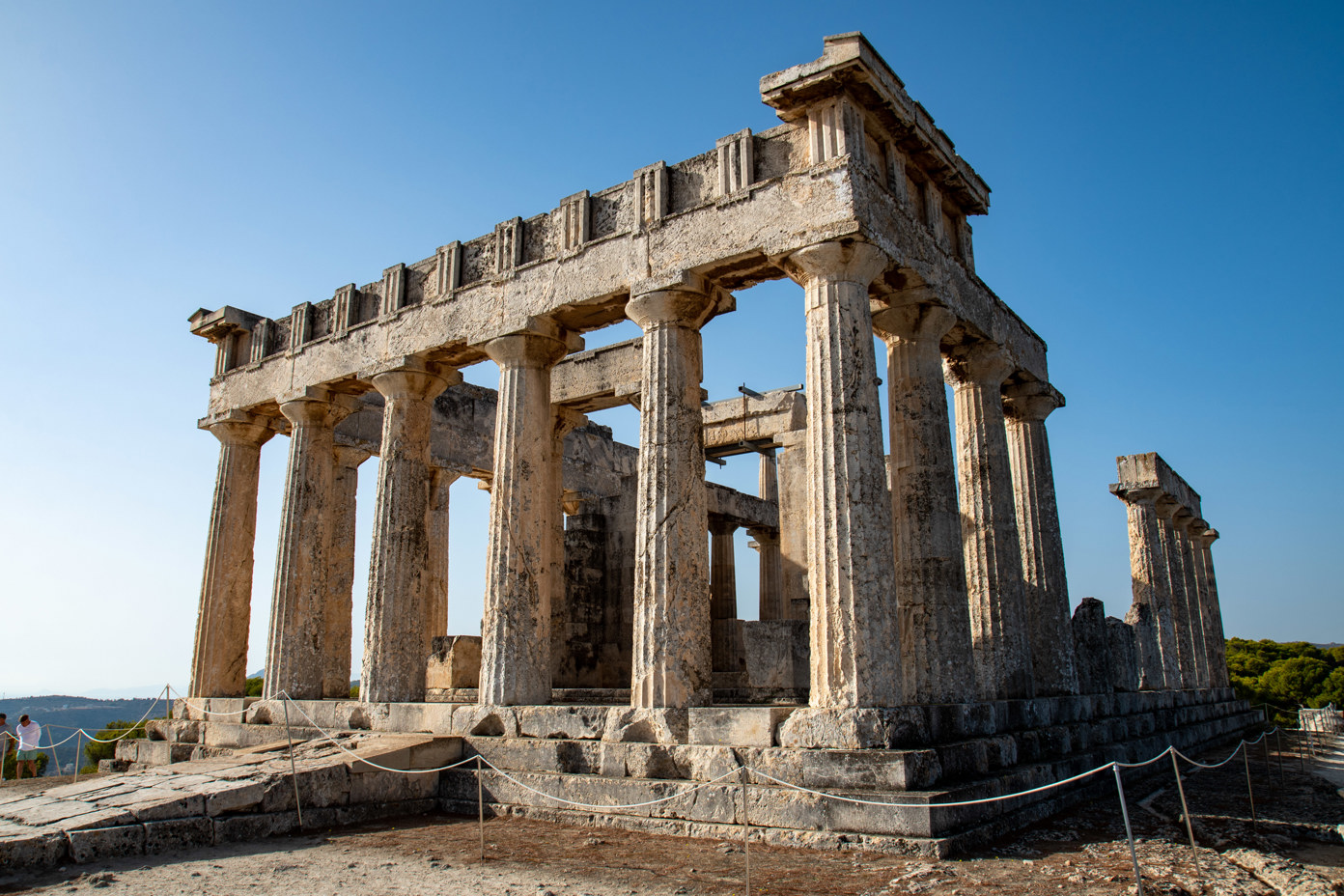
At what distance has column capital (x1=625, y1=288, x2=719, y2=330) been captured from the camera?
36.3 ft

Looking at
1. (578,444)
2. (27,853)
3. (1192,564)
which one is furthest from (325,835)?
(1192,564)

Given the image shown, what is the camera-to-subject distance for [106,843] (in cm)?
837

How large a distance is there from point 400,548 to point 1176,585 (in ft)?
65.4

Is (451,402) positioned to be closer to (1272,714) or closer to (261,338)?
(261,338)

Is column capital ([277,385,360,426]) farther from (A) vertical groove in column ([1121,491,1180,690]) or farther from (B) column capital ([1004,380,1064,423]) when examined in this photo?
(A) vertical groove in column ([1121,491,1180,690])

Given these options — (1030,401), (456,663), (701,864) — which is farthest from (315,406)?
(1030,401)

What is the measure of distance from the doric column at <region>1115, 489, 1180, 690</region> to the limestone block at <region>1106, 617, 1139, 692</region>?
4714 mm

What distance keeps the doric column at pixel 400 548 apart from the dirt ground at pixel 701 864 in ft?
11.0

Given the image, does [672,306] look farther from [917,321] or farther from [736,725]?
[736,725]

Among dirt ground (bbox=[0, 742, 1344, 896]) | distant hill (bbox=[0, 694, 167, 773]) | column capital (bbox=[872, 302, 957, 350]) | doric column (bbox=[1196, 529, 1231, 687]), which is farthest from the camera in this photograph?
distant hill (bbox=[0, 694, 167, 773])

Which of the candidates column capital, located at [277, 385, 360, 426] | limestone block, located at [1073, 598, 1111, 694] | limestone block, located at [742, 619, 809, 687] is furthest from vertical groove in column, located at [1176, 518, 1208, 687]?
column capital, located at [277, 385, 360, 426]

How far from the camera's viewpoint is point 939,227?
12.0m

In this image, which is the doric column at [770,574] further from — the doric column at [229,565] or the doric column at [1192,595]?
the doric column at [229,565]

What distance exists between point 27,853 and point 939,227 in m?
11.7
